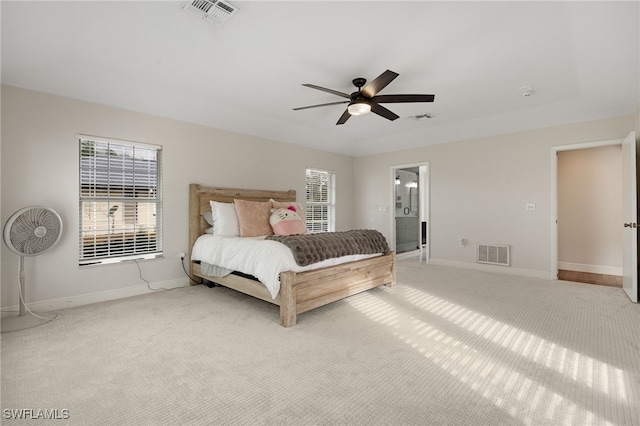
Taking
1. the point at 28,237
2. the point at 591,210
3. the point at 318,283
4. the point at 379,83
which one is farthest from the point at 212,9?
the point at 591,210

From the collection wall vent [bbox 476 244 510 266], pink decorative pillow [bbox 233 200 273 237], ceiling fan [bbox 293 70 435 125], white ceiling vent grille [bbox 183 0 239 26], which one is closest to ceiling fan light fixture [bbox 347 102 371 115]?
ceiling fan [bbox 293 70 435 125]

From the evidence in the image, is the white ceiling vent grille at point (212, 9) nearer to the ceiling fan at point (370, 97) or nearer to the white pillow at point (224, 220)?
the ceiling fan at point (370, 97)

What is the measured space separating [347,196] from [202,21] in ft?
16.6

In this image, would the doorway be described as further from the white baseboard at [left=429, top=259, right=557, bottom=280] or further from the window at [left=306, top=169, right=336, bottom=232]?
the window at [left=306, top=169, right=336, bottom=232]

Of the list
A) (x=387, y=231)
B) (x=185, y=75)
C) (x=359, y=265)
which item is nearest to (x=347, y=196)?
(x=387, y=231)

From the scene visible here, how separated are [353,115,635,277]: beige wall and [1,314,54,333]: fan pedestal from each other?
5.77 metres

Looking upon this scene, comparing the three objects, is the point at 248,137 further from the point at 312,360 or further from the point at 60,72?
the point at 312,360

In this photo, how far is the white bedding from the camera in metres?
2.83

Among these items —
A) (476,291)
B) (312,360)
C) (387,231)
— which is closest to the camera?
(312,360)

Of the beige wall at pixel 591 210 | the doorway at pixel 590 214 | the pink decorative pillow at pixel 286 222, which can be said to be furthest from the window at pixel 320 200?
the beige wall at pixel 591 210

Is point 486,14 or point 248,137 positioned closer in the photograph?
point 486,14

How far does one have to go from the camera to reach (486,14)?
2.22 m

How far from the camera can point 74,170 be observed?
335cm

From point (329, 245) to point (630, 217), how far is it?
11.7 feet
